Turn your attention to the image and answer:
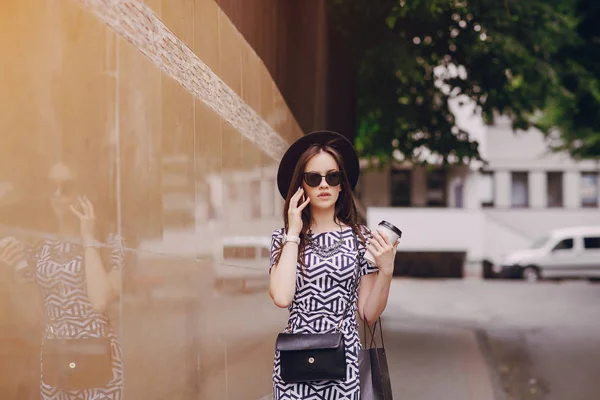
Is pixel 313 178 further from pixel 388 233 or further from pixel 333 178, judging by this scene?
pixel 388 233

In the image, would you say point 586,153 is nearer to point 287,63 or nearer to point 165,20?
point 287,63

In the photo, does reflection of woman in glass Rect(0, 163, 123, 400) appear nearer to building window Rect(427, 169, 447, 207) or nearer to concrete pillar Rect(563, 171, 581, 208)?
building window Rect(427, 169, 447, 207)

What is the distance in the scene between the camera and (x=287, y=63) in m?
8.07

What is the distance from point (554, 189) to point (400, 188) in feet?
21.9

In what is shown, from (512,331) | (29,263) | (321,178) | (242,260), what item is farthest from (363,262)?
(512,331)

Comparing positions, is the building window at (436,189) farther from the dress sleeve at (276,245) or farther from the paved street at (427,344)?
the dress sleeve at (276,245)

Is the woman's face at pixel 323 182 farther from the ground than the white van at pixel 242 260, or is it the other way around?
the woman's face at pixel 323 182

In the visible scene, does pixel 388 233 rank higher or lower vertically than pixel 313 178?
lower

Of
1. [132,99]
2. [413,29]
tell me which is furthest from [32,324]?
[413,29]

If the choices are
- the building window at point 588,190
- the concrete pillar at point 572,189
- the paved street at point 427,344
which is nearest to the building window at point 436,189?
the concrete pillar at point 572,189

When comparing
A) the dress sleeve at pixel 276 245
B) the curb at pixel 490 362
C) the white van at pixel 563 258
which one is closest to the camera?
the dress sleeve at pixel 276 245

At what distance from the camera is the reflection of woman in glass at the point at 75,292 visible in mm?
2695

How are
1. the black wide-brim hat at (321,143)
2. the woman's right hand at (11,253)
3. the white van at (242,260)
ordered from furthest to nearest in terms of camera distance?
the white van at (242,260) < the black wide-brim hat at (321,143) < the woman's right hand at (11,253)

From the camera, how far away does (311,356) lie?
11.0 ft
